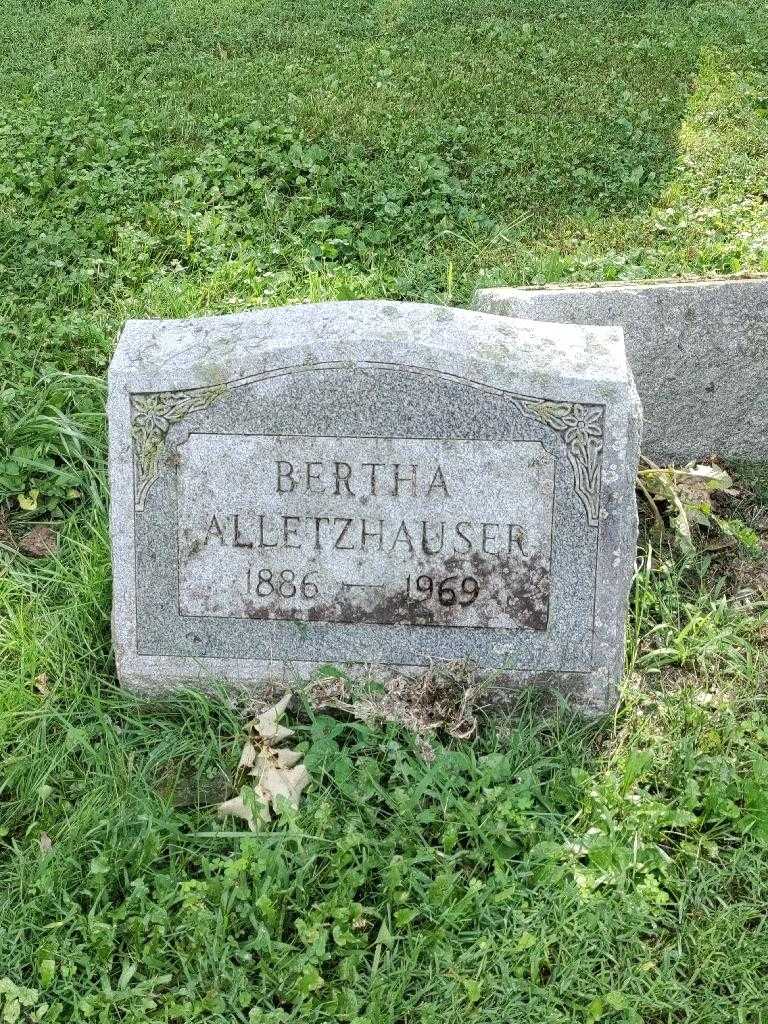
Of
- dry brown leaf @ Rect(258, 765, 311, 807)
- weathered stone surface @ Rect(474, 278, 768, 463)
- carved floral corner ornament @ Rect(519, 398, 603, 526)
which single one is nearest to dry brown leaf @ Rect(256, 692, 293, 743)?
dry brown leaf @ Rect(258, 765, 311, 807)

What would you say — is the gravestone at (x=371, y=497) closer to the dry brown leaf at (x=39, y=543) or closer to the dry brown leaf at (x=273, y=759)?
the dry brown leaf at (x=273, y=759)

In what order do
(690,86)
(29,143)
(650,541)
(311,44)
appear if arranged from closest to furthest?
1. (650,541)
2. (29,143)
3. (690,86)
4. (311,44)

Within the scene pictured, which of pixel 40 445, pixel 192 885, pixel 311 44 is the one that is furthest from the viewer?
pixel 311 44

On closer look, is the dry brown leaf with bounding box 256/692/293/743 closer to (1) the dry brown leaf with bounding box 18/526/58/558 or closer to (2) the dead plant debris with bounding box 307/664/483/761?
(2) the dead plant debris with bounding box 307/664/483/761

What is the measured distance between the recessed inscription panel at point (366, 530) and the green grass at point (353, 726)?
33cm

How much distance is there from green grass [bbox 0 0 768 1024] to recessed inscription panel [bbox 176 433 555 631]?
0.33 meters

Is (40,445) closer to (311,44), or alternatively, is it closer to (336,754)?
(336,754)

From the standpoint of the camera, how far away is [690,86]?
702 centimetres

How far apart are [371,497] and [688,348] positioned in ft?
5.29

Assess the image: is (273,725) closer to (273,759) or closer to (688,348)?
(273,759)

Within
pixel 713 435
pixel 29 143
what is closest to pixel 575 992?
pixel 713 435

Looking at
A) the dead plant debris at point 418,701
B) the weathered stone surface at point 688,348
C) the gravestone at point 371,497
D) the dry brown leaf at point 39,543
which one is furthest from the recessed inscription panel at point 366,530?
the weathered stone surface at point 688,348

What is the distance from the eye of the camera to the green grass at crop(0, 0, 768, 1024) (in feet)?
8.70

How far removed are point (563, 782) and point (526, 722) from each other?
9.0 inches
